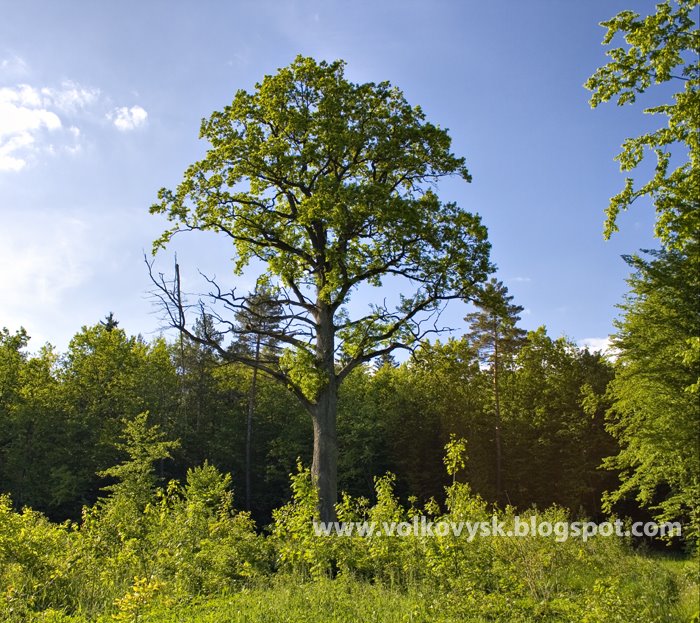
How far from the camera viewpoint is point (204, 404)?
37.1 metres

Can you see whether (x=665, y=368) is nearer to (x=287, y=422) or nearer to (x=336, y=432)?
(x=336, y=432)

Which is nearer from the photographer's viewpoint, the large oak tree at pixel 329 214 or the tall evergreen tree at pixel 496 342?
the large oak tree at pixel 329 214

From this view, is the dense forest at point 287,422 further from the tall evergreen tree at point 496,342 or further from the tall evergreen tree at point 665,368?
the tall evergreen tree at point 665,368

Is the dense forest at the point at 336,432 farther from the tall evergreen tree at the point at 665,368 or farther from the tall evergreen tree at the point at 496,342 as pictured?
the tall evergreen tree at the point at 496,342

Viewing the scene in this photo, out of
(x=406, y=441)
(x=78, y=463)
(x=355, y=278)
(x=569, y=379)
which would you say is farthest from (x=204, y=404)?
(x=355, y=278)

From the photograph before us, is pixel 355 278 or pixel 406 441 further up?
pixel 355 278

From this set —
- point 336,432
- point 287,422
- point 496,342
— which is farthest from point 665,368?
point 287,422

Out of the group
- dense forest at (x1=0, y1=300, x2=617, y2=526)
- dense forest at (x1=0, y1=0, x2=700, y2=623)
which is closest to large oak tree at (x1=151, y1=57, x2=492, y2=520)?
dense forest at (x1=0, y1=0, x2=700, y2=623)

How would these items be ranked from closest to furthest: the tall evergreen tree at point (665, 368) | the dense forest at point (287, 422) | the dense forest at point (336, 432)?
1. the dense forest at point (336, 432)
2. the tall evergreen tree at point (665, 368)
3. the dense forest at point (287, 422)

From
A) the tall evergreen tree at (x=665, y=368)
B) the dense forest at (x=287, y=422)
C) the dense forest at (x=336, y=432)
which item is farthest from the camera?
the dense forest at (x=287, y=422)

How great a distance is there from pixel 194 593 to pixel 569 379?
26321mm

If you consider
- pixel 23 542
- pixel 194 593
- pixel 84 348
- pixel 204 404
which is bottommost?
pixel 194 593

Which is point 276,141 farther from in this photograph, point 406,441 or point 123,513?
point 406,441

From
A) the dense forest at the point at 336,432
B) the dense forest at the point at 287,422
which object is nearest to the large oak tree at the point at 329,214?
the dense forest at the point at 336,432
